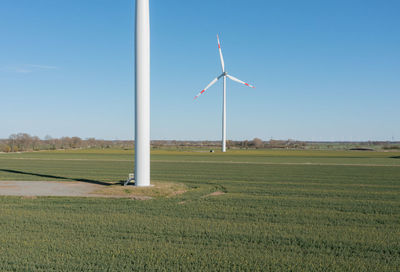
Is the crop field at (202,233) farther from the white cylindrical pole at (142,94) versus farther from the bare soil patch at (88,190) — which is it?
the white cylindrical pole at (142,94)

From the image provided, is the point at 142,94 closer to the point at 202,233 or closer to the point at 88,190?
the point at 88,190

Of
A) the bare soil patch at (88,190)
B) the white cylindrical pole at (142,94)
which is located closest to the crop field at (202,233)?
the bare soil patch at (88,190)

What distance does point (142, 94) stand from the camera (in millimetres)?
19125

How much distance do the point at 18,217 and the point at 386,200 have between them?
1385cm

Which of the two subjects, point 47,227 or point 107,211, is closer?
point 47,227

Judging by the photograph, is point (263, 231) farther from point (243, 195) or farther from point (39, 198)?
point (39, 198)

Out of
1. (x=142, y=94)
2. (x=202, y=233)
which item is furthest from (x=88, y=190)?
(x=202, y=233)

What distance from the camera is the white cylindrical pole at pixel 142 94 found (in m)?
19.1

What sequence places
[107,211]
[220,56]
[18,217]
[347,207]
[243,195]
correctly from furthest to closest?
[220,56] < [243,195] < [347,207] < [107,211] < [18,217]

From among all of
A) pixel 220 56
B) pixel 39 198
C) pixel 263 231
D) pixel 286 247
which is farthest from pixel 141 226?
pixel 220 56

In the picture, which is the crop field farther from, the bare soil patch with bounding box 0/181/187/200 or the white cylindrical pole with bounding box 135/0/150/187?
the white cylindrical pole with bounding box 135/0/150/187

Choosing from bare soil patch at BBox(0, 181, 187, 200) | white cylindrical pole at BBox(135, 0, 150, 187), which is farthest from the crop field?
white cylindrical pole at BBox(135, 0, 150, 187)

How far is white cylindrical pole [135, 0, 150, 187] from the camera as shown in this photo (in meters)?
19.1

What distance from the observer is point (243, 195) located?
1736cm
